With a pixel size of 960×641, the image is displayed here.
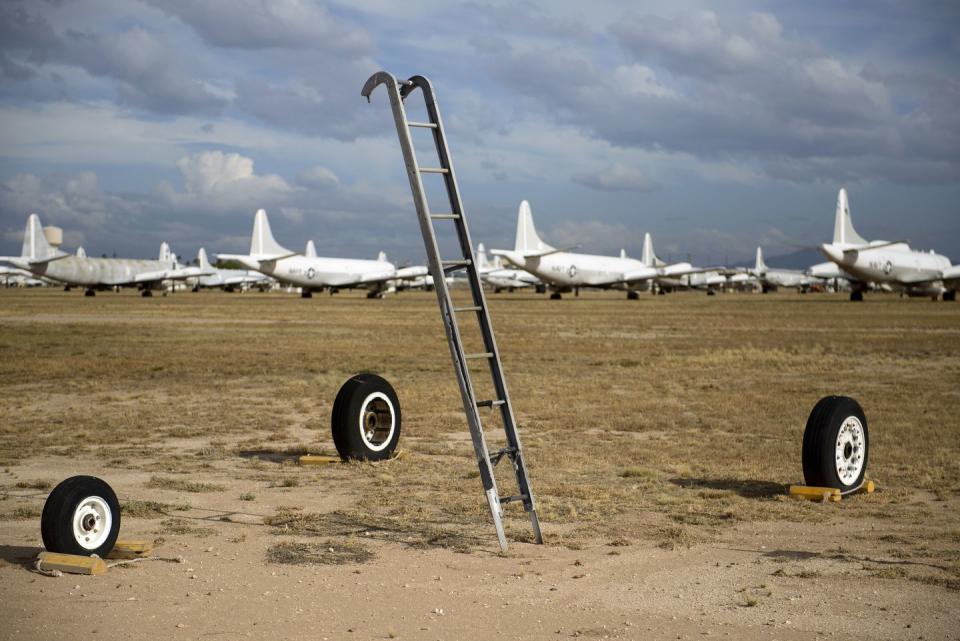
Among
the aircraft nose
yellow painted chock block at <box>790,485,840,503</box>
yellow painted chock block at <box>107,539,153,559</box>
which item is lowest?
yellow painted chock block at <box>107,539,153,559</box>

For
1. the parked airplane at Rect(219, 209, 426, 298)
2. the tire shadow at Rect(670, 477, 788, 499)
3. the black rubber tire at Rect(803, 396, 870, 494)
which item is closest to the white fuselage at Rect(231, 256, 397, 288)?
the parked airplane at Rect(219, 209, 426, 298)

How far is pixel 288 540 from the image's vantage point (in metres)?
9.41

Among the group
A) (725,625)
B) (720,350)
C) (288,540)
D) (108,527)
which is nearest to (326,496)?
(288,540)

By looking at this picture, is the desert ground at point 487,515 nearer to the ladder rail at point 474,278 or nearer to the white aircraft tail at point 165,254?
the ladder rail at point 474,278

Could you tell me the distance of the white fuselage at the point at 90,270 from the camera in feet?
344

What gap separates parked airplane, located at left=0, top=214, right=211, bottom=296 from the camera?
103238 millimetres

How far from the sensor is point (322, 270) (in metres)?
110

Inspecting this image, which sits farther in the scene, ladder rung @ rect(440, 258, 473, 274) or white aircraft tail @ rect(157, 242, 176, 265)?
white aircraft tail @ rect(157, 242, 176, 265)

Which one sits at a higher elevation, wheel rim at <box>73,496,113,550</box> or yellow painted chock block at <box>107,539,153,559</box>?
wheel rim at <box>73,496,113,550</box>

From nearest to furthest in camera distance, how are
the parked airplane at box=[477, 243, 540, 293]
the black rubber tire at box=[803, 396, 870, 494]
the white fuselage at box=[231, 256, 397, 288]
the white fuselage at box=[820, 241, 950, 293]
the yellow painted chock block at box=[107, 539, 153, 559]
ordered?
1. the yellow painted chock block at box=[107, 539, 153, 559]
2. the black rubber tire at box=[803, 396, 870, 494]
3. the white fuselage at box=[820, 241, 950, 293]
4. the white fuselage at box=[231, 256, 397, 288]
5. the parked airplane at box=[477, 243, 540, 293]

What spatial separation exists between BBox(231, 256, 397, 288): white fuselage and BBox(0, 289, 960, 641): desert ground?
77638mm

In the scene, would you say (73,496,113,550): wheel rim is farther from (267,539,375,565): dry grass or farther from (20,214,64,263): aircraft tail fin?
(20,214,64,263): aircraft tail fin

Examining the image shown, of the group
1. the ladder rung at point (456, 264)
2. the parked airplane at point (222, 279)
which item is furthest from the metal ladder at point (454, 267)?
the parked airplane at point (222, 279)

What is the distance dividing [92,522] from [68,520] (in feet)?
1.18
